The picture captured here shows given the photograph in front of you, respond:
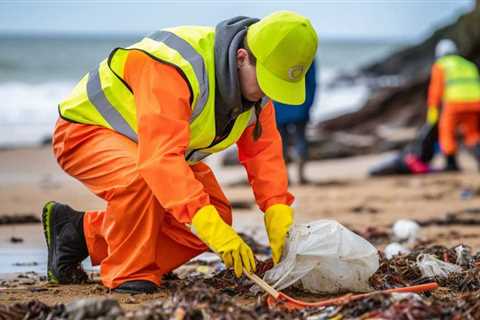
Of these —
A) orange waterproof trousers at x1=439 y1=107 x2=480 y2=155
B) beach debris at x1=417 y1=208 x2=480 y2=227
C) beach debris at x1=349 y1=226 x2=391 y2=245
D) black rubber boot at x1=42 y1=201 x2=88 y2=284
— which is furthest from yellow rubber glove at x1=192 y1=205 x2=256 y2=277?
orange waterproof trousers at x1=439 y1=107 x2=480 y2=155

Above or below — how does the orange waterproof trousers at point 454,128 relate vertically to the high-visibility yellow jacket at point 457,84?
below

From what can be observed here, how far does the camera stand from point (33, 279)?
4.97 meters

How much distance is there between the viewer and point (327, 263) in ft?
13.7

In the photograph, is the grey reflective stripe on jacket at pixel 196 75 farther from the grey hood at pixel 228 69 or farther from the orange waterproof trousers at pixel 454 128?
the orange waterproof trousers at pixel 454 128

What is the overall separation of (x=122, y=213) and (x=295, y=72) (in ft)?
3.24

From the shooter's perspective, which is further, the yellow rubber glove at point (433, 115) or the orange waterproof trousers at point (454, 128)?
the yellow rubber glove at point (433, 115)

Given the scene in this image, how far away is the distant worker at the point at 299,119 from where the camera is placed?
33.0 ft

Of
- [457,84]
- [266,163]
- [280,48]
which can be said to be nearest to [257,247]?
[266,163]

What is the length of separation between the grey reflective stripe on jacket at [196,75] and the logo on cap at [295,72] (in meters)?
0.37

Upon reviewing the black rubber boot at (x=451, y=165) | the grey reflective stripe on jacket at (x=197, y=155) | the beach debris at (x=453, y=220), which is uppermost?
the grey reflective stripe on jacket at (x=197, y=155)

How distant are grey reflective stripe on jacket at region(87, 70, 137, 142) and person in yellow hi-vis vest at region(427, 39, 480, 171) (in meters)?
8.08

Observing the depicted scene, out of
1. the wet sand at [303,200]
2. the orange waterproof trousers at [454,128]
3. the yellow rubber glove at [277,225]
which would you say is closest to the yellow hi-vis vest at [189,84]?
the yellow rubber glove at [277,225]

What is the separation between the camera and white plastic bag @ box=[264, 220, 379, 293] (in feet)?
13.7

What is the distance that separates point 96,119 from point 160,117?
0.62 metres
